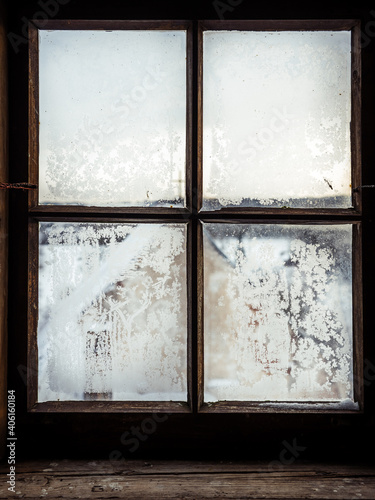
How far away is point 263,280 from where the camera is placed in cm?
102

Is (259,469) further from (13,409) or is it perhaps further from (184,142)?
(184,142)

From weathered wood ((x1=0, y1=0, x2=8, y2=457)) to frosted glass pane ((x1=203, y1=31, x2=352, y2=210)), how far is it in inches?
22.4

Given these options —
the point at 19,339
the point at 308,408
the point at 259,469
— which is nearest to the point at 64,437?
the point at 19,339

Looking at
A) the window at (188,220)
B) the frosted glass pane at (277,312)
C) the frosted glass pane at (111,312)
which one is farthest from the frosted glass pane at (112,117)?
the frosted glass pane at (277,312)

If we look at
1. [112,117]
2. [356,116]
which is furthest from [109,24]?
Result: [356,116]

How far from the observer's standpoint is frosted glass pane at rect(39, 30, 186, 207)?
1012 mm

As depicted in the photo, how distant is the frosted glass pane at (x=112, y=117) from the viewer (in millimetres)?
1012

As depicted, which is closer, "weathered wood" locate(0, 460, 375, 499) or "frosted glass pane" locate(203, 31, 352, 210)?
"weathered wood" locate(0, 460, 375, 499)

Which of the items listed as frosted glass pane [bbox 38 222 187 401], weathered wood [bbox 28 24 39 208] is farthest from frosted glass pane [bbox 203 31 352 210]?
weathered wood [bbox 28 24 39 208]

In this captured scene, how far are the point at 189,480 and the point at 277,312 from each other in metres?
0.51

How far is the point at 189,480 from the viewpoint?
0.90 m

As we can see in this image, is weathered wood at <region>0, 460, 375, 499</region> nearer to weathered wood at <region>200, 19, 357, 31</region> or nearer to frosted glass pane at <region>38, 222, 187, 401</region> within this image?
frosted glass pane at <region>38, 222, 187, 401</region>

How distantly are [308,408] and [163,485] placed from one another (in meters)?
0.45

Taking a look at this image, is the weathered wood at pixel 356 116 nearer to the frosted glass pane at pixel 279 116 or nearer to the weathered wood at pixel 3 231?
the frosted glass pane at pixel 279 116
